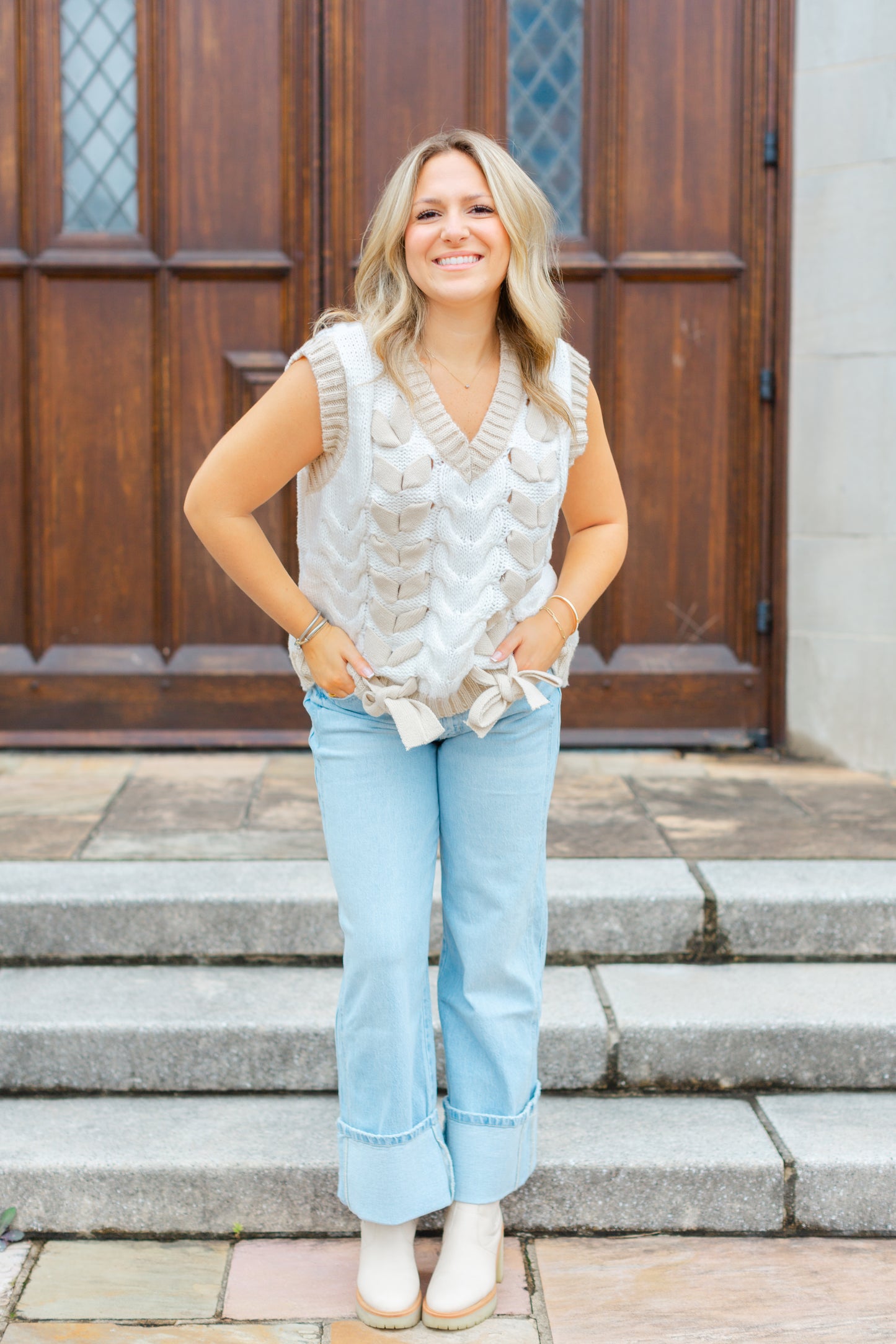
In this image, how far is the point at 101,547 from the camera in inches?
162

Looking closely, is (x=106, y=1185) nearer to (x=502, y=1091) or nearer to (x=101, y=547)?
(x=502, y=1091)

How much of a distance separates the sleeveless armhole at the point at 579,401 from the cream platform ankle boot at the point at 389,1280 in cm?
117

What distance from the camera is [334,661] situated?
6.44 ft

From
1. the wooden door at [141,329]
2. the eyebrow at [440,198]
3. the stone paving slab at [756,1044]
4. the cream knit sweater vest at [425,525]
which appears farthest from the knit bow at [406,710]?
the wooden door at [141,329]

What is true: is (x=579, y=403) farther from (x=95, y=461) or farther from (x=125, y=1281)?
(x=95, y=461)

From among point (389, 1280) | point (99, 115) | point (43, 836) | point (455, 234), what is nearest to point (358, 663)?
point (455, 234)

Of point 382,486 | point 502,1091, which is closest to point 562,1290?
point 502,1091

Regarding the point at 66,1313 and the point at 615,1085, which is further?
the point at 615,1085

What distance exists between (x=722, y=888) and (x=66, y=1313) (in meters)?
1.48

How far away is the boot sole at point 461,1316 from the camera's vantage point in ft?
6.79

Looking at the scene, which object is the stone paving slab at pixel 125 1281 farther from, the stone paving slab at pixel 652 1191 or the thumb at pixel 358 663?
the thumb at pixel 358 663

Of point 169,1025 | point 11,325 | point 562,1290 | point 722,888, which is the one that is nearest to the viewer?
point 562,1290

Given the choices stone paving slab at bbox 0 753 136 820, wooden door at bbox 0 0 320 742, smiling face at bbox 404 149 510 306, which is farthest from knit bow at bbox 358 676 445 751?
wooden door at bbox 0 0 320 742

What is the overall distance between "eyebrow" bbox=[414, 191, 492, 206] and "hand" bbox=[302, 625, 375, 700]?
0.60 m
